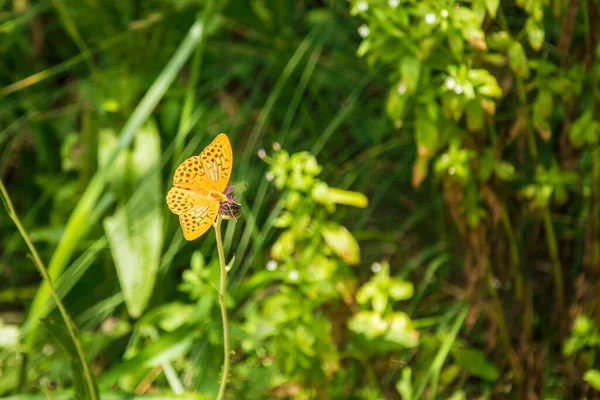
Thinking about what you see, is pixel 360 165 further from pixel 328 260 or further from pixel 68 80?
pixel 68 80

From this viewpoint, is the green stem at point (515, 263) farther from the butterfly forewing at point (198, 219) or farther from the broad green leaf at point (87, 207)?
the butterfly forewing at point (198, 219)

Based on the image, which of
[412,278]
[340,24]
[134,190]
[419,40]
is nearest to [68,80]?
[134,190]

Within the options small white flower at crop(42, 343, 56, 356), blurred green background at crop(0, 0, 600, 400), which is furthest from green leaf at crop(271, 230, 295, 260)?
small white flower at crop(42, 343, 56, 356)

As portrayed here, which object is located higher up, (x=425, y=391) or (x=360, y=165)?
(x=360, y=165)

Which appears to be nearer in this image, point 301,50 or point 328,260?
point 328,260

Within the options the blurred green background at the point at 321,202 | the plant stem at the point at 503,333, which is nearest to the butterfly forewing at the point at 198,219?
the blurred green background at the point at 321,202

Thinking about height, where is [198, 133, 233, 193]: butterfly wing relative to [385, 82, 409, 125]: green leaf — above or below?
above

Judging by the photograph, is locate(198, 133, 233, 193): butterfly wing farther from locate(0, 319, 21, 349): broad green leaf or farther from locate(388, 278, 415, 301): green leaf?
locate(0, 319, 21, 349): broad green leaf
